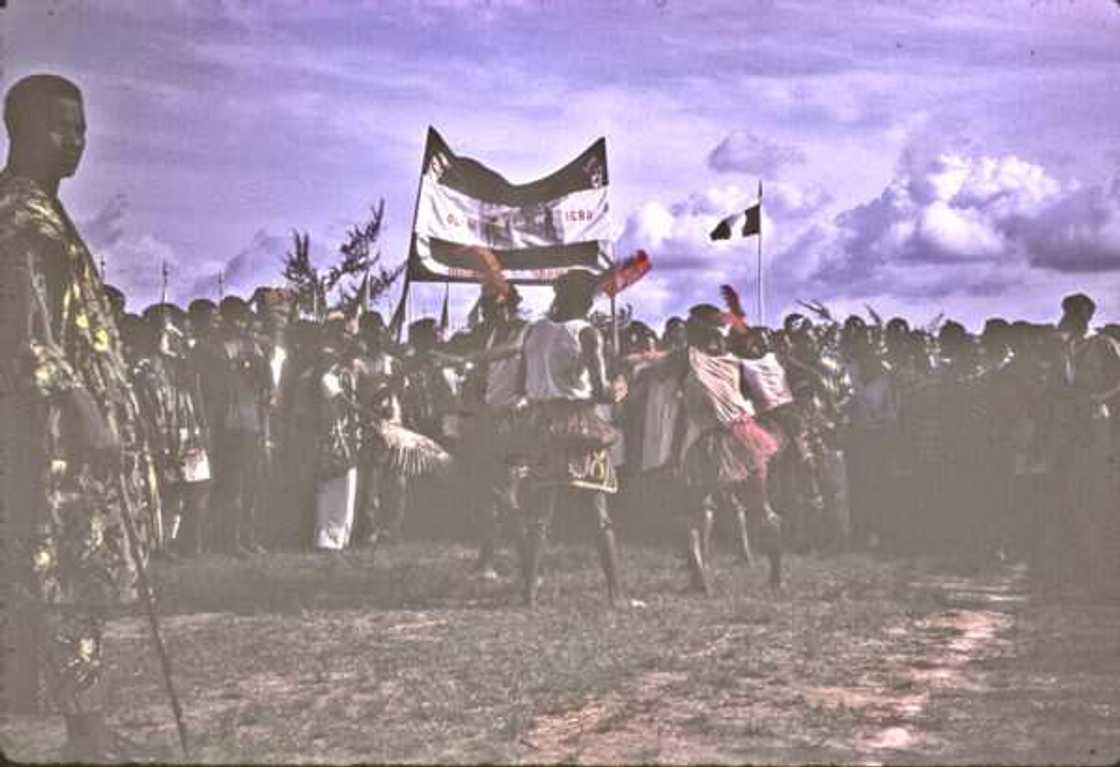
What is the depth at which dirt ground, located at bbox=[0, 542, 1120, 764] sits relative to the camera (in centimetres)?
561

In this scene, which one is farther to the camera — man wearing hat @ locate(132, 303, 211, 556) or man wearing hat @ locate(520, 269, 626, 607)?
man wearing hat @ locate(132, 303, 211, 556)

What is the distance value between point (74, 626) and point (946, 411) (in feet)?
32.6

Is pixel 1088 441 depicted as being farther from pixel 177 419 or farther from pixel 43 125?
pixel 43 125

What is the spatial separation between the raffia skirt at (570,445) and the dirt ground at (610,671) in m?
0.81

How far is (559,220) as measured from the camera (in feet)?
39.3

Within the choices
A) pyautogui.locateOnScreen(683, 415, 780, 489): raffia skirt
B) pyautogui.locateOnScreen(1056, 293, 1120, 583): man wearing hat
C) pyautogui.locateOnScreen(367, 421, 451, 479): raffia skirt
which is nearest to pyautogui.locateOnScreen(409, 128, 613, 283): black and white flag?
pyautogui.locateOnScreen(367, 421, 451, 479): raffia skirt

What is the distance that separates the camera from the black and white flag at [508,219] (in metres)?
11.6

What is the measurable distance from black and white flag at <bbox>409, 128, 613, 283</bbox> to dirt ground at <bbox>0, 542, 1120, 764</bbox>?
2538 mm

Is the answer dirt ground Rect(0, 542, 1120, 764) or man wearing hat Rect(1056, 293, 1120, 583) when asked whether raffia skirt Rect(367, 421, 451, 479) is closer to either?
dirt ground Rect(0, 542, 1120, 764)

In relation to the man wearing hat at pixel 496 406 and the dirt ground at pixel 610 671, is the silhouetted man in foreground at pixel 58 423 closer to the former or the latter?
the dirt ground at pixel 610 671

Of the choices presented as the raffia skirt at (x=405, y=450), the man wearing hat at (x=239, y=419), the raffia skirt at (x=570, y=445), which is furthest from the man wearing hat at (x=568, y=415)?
the man wearing hat at (x=239, y=419)

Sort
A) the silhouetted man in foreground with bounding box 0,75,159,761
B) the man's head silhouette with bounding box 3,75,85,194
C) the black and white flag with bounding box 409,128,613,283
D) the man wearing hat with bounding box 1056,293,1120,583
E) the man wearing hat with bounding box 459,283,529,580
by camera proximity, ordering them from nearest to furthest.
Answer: the silhouetted man in foreground with bounding box 0,75,159,761, the man's head silhouette with bounding box 3,75,85,194, the man wearing hat with bounding box 459,283,529,580, the man wearing hat with bounding box 1056,293,1120,583, the black and white flag with bounding box 409,128,613,283

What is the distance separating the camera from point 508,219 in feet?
39.9

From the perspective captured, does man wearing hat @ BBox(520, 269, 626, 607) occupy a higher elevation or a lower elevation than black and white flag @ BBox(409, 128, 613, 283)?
lower
